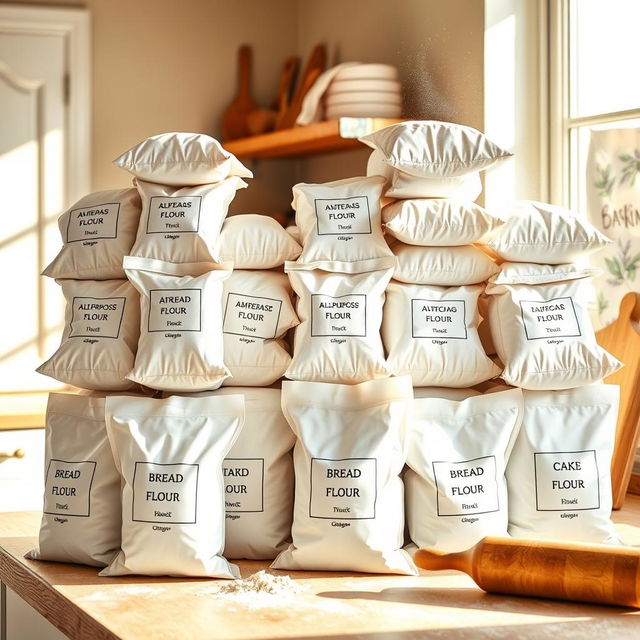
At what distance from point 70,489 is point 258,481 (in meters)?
0.31

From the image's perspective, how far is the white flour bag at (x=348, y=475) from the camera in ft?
5.09

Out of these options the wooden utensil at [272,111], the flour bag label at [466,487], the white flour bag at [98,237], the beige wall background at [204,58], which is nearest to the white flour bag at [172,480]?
the white flour bag at [98,237]

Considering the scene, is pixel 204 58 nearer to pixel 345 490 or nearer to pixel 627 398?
pixel 627 398

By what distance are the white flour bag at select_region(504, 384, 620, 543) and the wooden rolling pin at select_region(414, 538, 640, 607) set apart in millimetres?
238

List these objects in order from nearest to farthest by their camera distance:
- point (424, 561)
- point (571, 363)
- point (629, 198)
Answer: point (424, 561)
point (571, 363)
point (629, 198)

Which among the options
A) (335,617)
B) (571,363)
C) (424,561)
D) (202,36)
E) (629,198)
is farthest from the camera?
(202,36)

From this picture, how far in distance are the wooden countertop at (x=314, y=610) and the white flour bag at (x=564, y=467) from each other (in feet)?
0.63

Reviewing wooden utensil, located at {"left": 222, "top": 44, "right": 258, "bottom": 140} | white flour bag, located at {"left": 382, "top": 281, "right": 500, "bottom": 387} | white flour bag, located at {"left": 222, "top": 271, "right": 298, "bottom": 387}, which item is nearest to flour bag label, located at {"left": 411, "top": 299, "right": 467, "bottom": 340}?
white flour bag, located at {"left": 382, "top": 281, "right": 500, "bottom": 387}

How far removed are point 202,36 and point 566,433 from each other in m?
2.43

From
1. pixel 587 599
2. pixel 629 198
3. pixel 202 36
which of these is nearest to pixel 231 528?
pixel 587 599

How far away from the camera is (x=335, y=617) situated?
1373mm

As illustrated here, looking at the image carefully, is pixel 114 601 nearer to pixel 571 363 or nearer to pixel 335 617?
pixel 335 617

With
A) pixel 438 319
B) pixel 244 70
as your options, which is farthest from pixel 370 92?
pixel 438 319

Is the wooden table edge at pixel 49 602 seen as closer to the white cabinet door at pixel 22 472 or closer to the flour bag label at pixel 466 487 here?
the flour bag label at pixel 466 487
